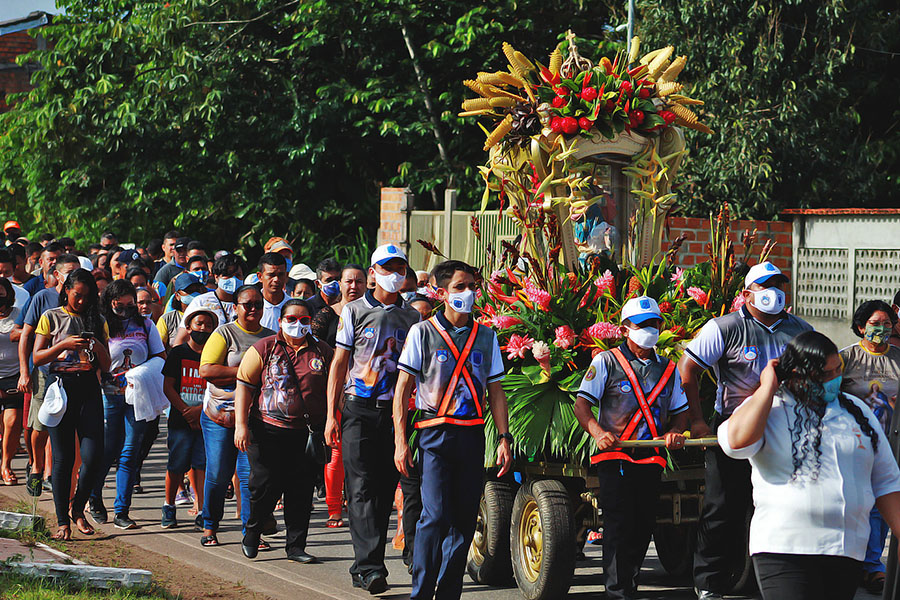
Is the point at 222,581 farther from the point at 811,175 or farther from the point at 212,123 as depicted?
the point at 212,123

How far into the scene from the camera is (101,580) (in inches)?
273

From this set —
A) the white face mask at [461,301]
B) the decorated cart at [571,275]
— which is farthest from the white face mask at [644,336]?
the white face mask at [461,301]

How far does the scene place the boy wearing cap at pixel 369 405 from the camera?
7609 millimetres

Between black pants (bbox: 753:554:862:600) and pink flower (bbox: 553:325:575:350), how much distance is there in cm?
302

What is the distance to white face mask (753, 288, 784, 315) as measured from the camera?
7.20m

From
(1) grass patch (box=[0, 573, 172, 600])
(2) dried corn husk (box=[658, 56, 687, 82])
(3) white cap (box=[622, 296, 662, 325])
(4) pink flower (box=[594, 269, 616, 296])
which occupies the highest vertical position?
(2) dried corn husk (box=[658, 56, 687, 82])

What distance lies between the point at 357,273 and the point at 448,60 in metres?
11.9

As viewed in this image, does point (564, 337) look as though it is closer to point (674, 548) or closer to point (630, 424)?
point (630, 424)

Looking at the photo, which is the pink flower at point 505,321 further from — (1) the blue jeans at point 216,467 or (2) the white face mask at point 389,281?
(1) the blue jeans at point 216,467

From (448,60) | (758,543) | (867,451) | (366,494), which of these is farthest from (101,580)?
(448,60)

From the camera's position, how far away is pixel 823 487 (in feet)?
15.0

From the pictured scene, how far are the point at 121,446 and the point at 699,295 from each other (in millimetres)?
4843

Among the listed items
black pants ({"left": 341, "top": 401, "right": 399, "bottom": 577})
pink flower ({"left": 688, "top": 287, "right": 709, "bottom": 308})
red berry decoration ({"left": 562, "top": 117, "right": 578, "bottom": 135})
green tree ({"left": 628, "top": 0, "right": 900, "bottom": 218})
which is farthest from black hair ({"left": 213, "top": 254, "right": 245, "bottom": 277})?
green tree ({"left": 628, "top": 0, "right": 900, "bottom": 218})

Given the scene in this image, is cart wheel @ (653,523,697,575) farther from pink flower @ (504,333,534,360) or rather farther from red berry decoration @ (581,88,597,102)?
red berry decoration @ (581,88,597,102)
